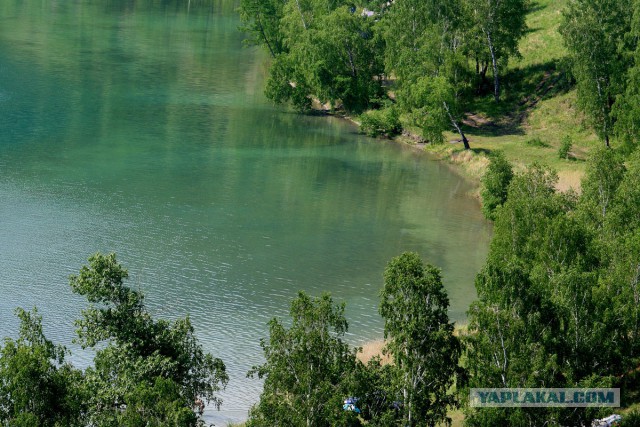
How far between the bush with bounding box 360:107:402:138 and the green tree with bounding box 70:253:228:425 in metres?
60.4

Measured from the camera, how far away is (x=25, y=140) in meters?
86.7

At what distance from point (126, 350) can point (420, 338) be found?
34.5 feet

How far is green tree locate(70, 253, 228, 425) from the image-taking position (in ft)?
111

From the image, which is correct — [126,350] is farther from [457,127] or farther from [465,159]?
[457,127]

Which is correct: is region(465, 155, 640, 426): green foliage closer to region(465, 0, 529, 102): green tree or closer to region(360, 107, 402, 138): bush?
region(360, 107, 402, 138): bush

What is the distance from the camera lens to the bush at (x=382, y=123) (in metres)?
94.4

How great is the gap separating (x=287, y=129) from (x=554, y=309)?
209ft

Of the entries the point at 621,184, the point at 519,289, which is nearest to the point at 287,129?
the point at 621,184

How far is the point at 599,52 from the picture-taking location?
79.6 metres

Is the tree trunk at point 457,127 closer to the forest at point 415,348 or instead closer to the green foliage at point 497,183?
the green foliage at point 497,183

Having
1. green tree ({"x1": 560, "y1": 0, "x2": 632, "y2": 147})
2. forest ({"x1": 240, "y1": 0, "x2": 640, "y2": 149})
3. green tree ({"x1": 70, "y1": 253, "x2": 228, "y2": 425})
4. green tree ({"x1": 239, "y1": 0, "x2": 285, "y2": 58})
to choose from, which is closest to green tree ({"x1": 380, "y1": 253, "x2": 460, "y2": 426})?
green tree ({"x1": 70, "y1": 253, "x2": 228, "y2": 425})

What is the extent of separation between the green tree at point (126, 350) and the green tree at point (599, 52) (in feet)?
176

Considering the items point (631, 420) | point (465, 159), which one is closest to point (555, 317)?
point (631, 420)

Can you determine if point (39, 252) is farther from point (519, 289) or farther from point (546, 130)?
point (546, 130)
